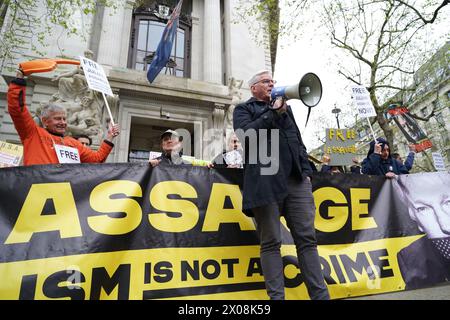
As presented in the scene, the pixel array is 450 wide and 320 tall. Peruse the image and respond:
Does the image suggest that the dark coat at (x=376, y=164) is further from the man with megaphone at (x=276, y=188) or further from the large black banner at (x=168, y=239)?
the man with megaphone at (x=276, y=188)

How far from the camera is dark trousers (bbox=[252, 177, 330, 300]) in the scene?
6.49ft

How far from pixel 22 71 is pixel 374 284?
14.6ft

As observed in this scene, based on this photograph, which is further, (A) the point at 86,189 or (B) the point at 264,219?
(A) the point at 86,189

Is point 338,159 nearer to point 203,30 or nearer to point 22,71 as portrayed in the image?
point 22,71

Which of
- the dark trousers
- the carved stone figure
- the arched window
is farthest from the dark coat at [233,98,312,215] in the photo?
the arched window

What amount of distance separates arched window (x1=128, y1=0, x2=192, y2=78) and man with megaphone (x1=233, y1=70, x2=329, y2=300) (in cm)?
1165

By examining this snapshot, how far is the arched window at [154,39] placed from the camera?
41.8 feet

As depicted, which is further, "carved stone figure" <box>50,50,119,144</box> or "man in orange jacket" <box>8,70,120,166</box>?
"carved stone figure" <box>50,50,119,144</box>

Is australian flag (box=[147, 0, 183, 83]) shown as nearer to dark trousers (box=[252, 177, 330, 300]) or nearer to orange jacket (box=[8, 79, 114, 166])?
orange jacket (box=[8, 79, 114, 166])

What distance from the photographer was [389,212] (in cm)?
359

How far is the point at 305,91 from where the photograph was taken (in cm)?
223

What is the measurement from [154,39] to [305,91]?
13.1m

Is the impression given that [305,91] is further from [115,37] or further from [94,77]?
[115,37]
